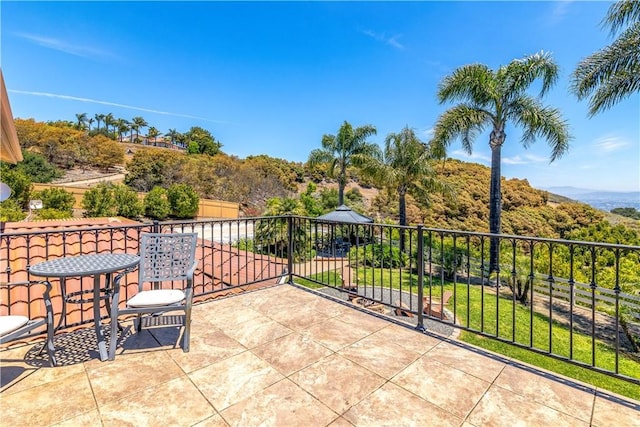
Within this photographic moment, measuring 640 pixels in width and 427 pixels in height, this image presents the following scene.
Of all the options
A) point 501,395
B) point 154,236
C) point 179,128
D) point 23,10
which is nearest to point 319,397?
point 501,395

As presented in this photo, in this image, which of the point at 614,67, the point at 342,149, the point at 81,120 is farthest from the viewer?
the point at 81,120

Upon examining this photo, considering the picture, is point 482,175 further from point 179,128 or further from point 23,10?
point 179,128

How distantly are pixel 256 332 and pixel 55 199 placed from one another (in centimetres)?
2094

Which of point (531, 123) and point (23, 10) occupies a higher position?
point (23, 10)

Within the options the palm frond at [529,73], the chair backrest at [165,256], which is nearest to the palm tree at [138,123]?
the palm frond at [529,73]

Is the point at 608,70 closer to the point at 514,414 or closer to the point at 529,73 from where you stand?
the point at 529,73

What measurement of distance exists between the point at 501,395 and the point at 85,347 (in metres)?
3.27

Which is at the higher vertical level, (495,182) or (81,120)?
(81,120)

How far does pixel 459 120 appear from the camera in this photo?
10.5 m

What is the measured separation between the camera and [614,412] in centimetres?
174

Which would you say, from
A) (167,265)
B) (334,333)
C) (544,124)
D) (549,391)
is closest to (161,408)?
(167,265)

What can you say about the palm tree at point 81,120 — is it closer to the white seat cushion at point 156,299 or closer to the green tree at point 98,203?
the green tree at point 98,203

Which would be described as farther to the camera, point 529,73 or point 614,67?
point 529,73

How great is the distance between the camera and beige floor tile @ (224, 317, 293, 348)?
2626mm
